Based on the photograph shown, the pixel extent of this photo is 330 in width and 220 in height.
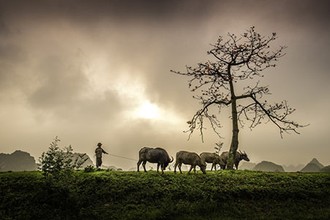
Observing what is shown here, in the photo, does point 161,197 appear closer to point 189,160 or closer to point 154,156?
point 154,156

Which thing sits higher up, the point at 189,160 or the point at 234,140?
the point at 234,140

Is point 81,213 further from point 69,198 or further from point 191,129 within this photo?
point 191,129

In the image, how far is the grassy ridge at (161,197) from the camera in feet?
50.4

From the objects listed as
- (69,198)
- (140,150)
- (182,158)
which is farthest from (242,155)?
(69,198)

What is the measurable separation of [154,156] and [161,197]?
601cm

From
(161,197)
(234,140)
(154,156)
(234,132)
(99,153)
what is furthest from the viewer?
(234,132)

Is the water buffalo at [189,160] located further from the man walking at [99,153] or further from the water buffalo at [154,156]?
the man walking at [99,153]

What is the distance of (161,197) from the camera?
56.8ft

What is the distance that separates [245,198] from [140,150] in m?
9.16

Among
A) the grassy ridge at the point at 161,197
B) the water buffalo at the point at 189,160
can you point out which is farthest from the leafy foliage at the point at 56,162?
the water buffalo at the point at 189,160

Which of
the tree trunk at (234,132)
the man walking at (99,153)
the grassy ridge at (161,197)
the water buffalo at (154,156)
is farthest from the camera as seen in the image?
the tree trunk at (234,132)

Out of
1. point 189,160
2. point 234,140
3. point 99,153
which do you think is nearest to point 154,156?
point 189,160

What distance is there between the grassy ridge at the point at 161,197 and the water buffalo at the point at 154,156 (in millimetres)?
2284

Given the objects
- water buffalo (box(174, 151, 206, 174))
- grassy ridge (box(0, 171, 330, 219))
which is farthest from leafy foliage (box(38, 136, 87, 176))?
water buffalo (box(174, 151, 206, 174))
